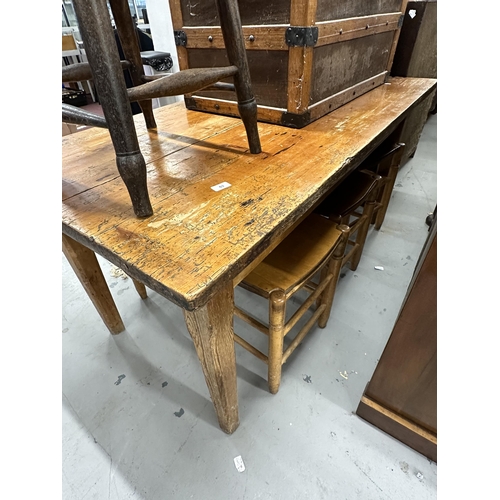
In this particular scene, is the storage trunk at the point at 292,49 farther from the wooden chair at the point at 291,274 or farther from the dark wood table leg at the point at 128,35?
the wooden chair at the point at 291,274

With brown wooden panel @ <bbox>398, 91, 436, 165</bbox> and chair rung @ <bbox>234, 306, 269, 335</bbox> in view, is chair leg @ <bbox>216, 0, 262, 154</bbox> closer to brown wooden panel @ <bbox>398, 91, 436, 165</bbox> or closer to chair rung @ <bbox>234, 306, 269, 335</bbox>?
chair rung @ <bbox>234, 306, 269, 335</bbox>

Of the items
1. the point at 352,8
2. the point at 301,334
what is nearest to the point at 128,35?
the point at 352,8

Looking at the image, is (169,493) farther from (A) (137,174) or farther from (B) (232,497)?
(A) (137,174)

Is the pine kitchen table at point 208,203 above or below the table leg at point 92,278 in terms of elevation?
above

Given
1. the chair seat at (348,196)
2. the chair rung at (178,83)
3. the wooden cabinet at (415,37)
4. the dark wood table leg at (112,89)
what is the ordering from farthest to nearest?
the wooden cabinet at (415,37) < the chair seat at (348,196) < the chair rung at (178,83) < the dark wood table leg at (112,89)

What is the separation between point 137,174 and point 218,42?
69 centimetres

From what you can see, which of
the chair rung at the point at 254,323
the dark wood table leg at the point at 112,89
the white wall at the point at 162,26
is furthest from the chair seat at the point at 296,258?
the white wall at the point at 162,26

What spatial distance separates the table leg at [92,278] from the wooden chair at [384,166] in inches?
45.2

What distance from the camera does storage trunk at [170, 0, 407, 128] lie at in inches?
33.0

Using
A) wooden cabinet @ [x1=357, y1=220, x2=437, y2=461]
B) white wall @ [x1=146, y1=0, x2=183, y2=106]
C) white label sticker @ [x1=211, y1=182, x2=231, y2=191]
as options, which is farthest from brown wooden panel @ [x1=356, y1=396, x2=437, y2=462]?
white wall @ [x1=146, y1=0, x2=183, y2=106]

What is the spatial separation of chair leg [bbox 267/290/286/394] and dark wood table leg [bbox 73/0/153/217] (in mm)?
389

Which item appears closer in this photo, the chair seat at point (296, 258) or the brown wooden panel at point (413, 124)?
the chair seat at point (296, 258)

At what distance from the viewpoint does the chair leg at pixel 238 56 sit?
64 cm

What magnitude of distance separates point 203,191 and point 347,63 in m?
0.83
